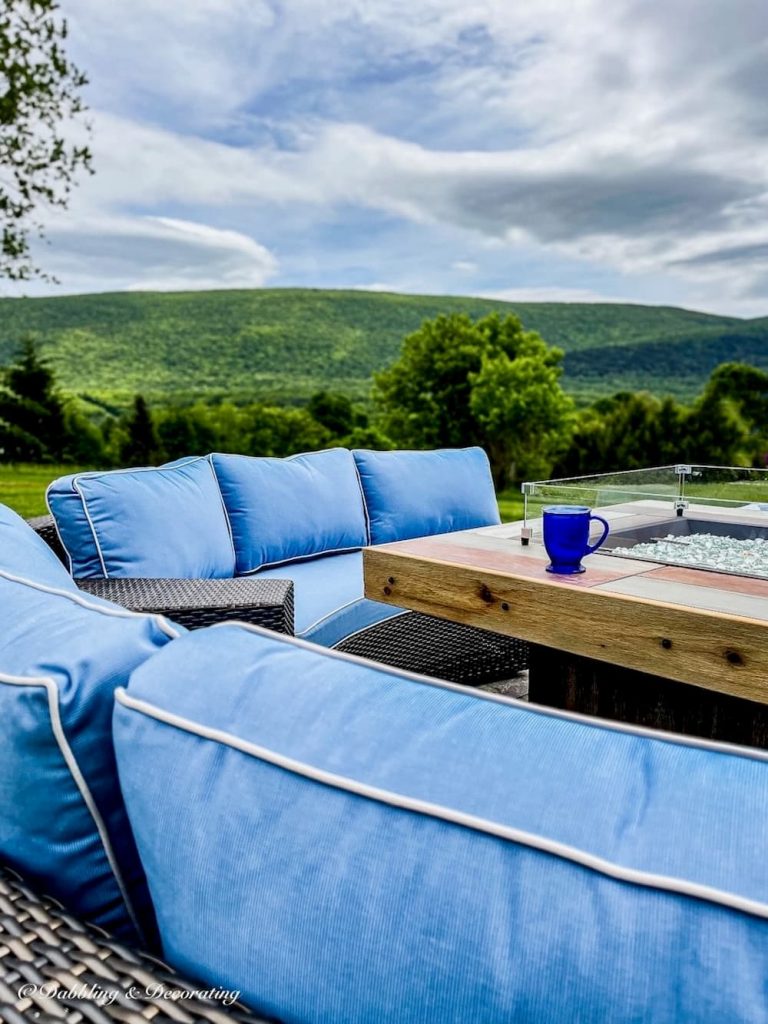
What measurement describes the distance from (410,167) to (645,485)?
42.1ft

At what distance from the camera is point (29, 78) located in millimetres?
6176

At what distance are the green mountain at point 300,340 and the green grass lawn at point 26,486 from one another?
285 cm

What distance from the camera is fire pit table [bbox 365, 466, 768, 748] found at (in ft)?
5.24

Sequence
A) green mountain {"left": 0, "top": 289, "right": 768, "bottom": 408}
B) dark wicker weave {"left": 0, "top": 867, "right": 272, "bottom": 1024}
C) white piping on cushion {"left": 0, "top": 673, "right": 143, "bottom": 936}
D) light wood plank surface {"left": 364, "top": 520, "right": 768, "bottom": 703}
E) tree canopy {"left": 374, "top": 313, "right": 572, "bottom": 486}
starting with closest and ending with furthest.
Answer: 1. dark wicker weave {"left": 0, "top": 867, "right": 272, "bottom": 1024}
2. white piping on cushion {"left": 0, "top": 673, "right": 143, "bottom": 936}
3. light wood plank surface {"left": 364, "top": 520, "right": 768, "bottom": 703}
4. tree canopy {"left": 374, "top": 313, "right": 572, "bottom": 486}
5. green mountain {"left": 0, "top": 289, "right": 768, "bottom": 408}

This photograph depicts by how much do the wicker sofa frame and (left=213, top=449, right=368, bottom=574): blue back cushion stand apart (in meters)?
0.30

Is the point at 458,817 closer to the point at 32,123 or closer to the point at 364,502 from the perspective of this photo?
the point at 364,502

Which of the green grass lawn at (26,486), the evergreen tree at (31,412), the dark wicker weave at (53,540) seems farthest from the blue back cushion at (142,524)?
the evergreen tree at (31,412)

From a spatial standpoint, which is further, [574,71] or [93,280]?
[93,280]

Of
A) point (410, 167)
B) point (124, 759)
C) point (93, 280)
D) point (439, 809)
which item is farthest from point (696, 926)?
point (93, 280)

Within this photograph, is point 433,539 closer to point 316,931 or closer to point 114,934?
point 114,934

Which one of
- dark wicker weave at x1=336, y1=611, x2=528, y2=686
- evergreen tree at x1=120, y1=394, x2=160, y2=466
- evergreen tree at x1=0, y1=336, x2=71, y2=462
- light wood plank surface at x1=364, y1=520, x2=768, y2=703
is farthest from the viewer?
evergreen tree at x1=120, y1=394, x2=160, y2=466

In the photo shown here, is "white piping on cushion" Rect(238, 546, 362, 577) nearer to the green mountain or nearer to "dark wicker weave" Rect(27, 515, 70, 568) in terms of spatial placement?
"dark wicker weave" Rect(27, 515, 70, 568)

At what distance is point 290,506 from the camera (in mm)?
2883

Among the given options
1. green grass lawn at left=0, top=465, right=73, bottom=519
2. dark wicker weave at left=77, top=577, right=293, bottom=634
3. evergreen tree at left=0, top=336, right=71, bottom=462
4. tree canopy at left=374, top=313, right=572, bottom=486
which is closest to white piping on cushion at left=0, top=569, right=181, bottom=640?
dark wicker weave at left=77, top=577, right=293, bottom=634
